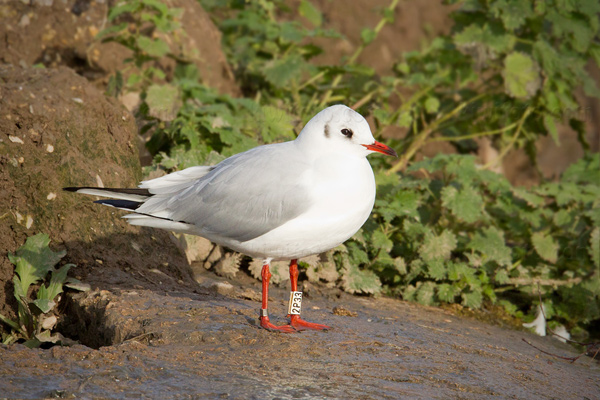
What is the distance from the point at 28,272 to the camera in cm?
424

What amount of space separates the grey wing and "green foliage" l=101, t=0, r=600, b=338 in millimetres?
1530

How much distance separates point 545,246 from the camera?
6.48 metres

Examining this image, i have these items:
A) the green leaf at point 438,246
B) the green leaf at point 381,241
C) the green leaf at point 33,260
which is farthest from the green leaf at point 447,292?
the green leaf at point 33,260

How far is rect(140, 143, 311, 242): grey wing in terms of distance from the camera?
3.83 meters

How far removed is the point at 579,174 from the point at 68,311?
5475 millimetres

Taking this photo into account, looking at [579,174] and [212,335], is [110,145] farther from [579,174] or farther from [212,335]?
[579,174]

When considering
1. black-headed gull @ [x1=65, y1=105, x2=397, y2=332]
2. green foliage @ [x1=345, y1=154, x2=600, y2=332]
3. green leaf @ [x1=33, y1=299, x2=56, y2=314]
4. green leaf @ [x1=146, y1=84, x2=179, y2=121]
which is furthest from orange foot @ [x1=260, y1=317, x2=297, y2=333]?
green leaf @ [x1=146, y1=84, x2=179, y2=121]

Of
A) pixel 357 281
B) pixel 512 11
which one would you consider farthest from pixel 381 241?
pixel 512 11

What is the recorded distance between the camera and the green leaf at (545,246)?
6410 millimetres

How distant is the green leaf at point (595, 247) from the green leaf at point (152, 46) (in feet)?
14.4

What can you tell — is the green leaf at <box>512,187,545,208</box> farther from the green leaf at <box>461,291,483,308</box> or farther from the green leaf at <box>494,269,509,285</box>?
the green leaf at <box>461,291,483,308</box>

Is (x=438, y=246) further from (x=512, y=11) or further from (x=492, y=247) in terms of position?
(x=512, y=11)

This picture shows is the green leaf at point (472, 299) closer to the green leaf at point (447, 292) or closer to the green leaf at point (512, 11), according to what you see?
the green leaf at point (447, 292)

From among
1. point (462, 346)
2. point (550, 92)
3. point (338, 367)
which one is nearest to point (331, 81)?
point (550, 92)
